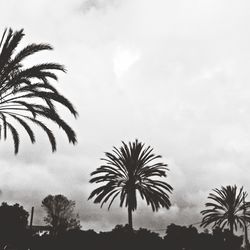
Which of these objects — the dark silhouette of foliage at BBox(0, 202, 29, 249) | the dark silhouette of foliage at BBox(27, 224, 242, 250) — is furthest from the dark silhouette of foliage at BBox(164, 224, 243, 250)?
the dark silhouette of foliage at BBox(0, 202, 29, 249)

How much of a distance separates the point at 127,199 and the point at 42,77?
66.1 feet

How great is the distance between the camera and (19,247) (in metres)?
20.5

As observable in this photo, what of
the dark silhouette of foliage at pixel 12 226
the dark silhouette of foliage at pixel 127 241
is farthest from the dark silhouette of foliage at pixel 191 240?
the dark silhouette of foliage at pixel 12 226

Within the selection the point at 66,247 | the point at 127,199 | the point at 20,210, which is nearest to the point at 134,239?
the point at 66,247

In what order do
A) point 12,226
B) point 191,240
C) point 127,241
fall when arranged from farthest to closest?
point 191,240, point 12,226, point 127,241

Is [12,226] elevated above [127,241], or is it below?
above

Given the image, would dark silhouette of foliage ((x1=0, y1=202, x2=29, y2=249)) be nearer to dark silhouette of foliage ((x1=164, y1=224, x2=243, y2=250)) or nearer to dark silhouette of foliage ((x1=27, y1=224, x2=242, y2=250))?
dark silhouette of foliage ((x1=27, y1=224, x2=242, y2=250))

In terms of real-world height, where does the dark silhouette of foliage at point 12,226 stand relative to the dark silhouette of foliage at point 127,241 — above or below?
above

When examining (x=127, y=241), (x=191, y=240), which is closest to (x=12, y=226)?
(x=127, y=241)

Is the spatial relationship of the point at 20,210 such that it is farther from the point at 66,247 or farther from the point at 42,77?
the point at 42,77

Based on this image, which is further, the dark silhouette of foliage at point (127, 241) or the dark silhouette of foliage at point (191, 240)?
the dark silhouette of foliage at point (191, 240)

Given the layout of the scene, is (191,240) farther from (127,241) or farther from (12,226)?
(12,226)

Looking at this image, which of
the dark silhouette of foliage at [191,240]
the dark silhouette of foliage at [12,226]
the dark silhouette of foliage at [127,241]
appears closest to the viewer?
the dark silhouette of foliage at [127,241]

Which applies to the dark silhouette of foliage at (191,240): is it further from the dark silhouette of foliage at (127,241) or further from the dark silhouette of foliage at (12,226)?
the dark silhouette of foliage at (12,226)
